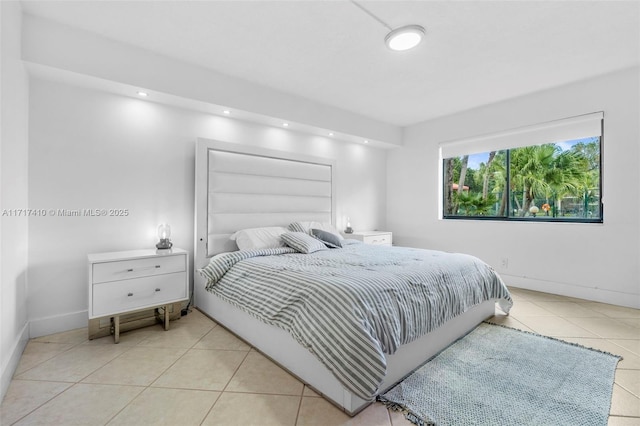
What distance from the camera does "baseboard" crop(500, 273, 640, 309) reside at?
314cm

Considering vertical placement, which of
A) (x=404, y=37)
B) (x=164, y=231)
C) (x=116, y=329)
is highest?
(x=404, y=37)

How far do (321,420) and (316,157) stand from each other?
3.20 meters

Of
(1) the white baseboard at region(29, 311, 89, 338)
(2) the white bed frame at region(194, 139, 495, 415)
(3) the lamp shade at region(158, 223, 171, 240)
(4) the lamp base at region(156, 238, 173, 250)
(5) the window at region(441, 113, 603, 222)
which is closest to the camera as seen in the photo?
(2) the white bed frame at region(194, 139, 495, 415)

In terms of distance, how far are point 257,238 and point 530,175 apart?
3.74m

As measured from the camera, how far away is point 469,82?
3350mm

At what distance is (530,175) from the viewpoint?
4051 millimetres

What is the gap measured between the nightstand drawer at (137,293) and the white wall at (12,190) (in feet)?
1.53

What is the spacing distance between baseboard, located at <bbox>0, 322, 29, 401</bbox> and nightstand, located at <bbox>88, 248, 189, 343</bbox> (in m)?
0.41

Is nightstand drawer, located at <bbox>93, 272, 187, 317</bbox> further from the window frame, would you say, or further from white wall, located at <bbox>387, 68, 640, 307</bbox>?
the window frame

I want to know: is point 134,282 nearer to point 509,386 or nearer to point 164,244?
point 164,244

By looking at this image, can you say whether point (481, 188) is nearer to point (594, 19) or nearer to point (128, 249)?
point (594, 19)

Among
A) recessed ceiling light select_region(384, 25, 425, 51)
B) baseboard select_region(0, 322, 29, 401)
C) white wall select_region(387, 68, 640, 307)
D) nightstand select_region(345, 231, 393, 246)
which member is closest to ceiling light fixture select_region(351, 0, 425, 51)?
recessed ceiling light select_region(384, 25, 425, 51)

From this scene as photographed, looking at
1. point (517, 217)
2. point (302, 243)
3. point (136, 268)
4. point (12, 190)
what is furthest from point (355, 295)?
point (517, 217)

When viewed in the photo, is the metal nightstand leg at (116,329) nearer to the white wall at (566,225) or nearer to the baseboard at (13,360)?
the baseboard at (13,360)
